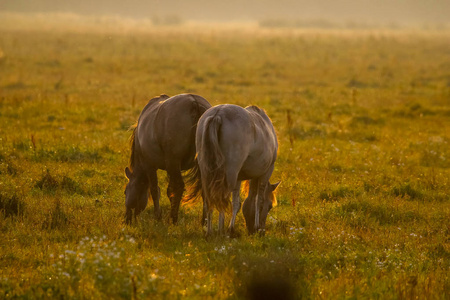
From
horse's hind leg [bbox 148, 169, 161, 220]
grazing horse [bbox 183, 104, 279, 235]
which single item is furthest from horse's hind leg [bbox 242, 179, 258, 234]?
horse's hind leg [bbox 148, 169, 161, 220]

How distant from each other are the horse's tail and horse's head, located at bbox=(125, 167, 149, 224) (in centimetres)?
185

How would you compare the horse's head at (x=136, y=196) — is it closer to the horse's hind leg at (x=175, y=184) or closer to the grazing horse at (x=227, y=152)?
the horse's hind leg at (x=175, y=184)

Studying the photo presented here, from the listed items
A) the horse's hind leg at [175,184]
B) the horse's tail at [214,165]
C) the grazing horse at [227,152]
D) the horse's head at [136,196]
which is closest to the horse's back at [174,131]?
the horse's hind leg at [175,184]

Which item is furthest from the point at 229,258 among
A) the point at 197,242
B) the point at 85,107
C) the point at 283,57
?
the point at 283,57

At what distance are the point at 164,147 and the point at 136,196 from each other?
976 millimetres

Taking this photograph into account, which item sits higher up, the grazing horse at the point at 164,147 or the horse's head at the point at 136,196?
the grazing horse at the point at 164,147

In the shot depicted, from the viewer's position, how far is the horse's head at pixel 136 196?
8406 mm

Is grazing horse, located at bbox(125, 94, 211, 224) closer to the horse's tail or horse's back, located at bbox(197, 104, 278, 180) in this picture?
horse's back, located at bbox(197, 104, 278, 180)

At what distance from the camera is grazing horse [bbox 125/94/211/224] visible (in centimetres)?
792

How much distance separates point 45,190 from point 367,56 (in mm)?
43548

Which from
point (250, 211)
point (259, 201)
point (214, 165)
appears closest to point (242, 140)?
point (214, 165)

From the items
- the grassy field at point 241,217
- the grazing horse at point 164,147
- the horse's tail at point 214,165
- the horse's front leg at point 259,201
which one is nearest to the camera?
the grassy field at point 241,217

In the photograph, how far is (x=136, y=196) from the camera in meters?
8.44

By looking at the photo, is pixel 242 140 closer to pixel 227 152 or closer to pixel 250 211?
pixel 227 152
